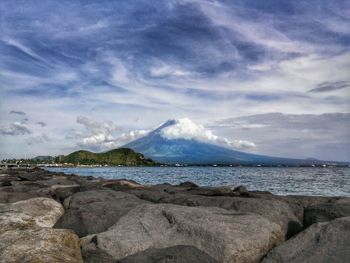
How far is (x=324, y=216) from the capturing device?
11609mm

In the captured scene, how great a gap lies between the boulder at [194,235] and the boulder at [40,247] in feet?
2.05

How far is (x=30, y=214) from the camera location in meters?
11.7

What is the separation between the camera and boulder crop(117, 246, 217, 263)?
26.3 ft

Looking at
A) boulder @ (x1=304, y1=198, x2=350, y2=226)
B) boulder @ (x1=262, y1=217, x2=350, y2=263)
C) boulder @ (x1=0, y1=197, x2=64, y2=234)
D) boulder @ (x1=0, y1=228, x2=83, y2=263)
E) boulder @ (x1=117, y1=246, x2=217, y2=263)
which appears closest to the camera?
boulder @ (x1=0, y1=228, x2=83, y2=263)

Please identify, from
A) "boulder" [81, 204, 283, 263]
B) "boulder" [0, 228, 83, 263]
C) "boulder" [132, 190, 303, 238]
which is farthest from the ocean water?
"boulder" [0, 228, 83, 263]

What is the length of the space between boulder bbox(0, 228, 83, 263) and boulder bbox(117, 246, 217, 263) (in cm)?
104

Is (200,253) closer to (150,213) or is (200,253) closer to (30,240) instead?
(150,213)

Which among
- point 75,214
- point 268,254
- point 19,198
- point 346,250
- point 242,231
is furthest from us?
point 19,198

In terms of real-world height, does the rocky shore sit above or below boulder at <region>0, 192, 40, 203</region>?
below

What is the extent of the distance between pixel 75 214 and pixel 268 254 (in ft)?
18.1

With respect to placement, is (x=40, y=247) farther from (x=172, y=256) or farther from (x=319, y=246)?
(x=319, y=246)

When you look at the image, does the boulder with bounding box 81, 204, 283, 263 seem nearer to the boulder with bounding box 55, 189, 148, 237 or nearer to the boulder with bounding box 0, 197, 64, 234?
the boulder with bounding box 55, 189, 148, 237

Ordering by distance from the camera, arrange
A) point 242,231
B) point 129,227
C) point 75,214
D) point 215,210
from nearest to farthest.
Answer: point 242,231, point 129,227, point 215,210, point 75,214

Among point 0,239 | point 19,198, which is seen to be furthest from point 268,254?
point 19,198
